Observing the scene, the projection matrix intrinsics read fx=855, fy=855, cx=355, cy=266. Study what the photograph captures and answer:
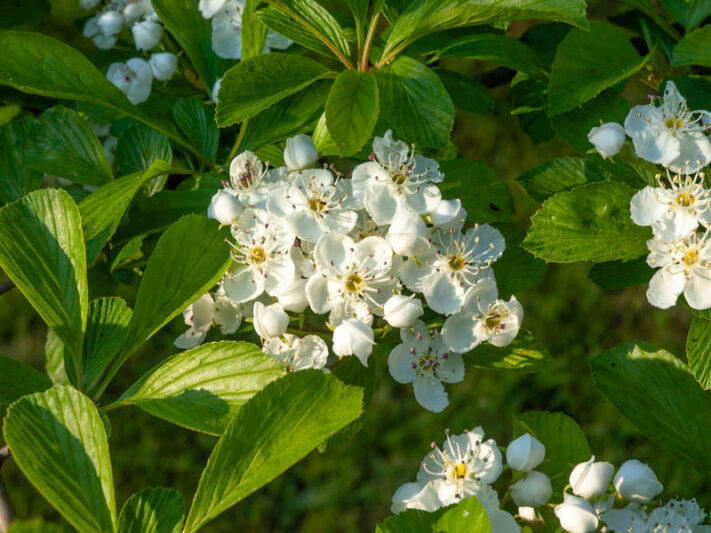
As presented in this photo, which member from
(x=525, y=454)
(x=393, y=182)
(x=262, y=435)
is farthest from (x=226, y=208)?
(x=525, y=454)

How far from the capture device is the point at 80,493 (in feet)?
2.15

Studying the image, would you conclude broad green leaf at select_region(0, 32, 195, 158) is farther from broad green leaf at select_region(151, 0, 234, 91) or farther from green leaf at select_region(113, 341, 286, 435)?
green leaf at select_region(113, 341, 286, 435)

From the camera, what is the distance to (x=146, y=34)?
120 centimetres

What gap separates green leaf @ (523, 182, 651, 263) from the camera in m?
0.85

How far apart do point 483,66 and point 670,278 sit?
2.24 m

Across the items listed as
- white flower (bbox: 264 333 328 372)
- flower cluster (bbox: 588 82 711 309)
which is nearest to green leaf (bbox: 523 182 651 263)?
flower cluster (bbox: 588 82 711 309)

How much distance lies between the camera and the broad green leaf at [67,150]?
3.42 feet

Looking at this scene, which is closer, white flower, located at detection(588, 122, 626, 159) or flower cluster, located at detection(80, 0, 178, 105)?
white flower, located at detection(588, 122, 626, 159)

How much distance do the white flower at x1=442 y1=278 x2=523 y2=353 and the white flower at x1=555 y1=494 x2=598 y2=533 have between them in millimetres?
171

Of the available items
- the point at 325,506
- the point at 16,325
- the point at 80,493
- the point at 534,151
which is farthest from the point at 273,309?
the point at 534,151

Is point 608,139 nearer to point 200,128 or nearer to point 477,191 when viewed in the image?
point 477,191

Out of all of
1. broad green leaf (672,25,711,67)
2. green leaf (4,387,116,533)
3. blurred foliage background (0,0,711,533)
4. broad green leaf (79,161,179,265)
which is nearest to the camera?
green leaf (4,387,116,533)

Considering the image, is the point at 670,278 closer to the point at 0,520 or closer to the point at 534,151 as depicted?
the point at 0,520

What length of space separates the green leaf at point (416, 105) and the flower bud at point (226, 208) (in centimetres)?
18
